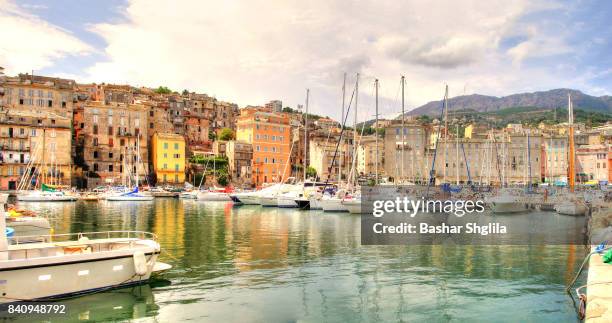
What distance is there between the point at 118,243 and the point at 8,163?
7409cm

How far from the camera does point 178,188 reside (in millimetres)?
89000

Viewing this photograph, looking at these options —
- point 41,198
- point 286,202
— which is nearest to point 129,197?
point 41,198

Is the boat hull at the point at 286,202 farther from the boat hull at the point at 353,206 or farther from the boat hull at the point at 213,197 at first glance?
the boat hull at the point at 213,197

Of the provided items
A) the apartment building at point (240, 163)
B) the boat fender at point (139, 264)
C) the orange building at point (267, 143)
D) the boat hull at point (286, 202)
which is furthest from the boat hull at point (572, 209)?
the apartment building at point (240, 163)

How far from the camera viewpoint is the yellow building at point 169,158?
301 ft

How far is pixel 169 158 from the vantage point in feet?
302

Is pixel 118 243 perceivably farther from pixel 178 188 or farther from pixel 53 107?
pixel 53 107

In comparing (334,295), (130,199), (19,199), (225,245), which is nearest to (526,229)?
(225,245)

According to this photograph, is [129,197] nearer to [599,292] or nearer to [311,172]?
[311,172]

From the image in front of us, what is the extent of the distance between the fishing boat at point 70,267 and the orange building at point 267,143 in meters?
81.1

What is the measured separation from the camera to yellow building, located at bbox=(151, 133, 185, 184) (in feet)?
301

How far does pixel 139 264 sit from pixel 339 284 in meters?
6.64

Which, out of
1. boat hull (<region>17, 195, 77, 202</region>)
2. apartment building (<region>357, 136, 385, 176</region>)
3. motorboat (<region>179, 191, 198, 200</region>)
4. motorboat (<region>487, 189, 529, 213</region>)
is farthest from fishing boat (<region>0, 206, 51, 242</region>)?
apartment building (<region>357, 136, 385, 176</region>)

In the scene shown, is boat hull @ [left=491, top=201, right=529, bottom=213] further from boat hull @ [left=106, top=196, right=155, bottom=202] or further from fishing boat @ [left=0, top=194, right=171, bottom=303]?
boat hull @ [left=106, top=196, right=155, bottom=202]
